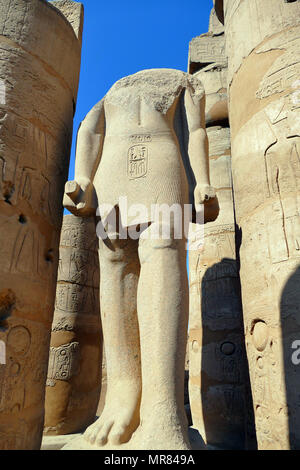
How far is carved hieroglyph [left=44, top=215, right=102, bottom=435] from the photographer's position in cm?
509

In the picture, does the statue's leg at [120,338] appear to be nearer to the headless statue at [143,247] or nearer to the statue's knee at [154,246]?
the headless statue at [143,247]

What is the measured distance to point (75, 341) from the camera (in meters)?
5.35

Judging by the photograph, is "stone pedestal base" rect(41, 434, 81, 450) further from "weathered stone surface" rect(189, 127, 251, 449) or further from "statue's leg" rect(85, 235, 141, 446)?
"weathered stone surface" rect(189, 127, 251, 449)

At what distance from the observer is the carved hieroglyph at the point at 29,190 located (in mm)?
2857

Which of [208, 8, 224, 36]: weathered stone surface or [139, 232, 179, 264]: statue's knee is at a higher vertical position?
[208, 8, 224, 36]: weathered stone surface

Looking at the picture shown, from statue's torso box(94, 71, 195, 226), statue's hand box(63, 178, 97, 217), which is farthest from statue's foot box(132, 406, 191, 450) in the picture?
statue's hand box(63, 178, 97, 217)

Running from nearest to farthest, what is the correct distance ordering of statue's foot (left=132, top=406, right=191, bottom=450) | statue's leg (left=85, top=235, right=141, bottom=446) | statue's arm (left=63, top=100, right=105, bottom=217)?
1. statue's foot (left=132, top=406, right=191, bottom=450)
2. statue's leg (left=85, top=235, right=141, bottom=446)
3. statue's arm (left=63, top=100, right=105, bottom=217)

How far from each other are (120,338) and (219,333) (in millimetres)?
3054

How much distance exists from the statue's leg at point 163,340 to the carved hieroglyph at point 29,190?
918 mm

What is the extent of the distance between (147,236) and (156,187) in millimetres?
354

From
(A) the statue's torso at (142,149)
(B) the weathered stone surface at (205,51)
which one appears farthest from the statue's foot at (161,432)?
(B) the weathered stone surface at (205,51)

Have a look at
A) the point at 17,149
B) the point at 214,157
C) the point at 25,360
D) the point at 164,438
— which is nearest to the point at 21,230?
the point at 17,149

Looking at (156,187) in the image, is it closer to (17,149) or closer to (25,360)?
(17,149)

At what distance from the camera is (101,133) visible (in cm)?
331
